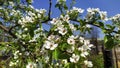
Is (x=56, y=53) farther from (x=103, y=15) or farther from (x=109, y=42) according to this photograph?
(x=103, y=15)

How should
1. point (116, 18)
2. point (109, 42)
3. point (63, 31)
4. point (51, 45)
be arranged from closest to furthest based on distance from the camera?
1. point (51, 45)
2. point (63, 31)
3. point (109, 42)
4. point (116, 18)

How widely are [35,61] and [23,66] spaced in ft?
0.97

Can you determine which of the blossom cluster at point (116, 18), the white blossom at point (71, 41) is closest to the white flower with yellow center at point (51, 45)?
the white blossom at point (71, 41)

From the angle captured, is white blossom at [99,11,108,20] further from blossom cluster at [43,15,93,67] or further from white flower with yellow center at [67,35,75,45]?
white flower with yellow center at [67,35,75,45]

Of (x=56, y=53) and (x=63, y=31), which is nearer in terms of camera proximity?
(x=56, y=53)

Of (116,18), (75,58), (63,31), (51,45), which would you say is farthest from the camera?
(116,18)

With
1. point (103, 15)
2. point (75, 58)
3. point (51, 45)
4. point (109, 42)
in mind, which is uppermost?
point (103, 15)

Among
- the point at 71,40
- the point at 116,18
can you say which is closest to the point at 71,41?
the point at 71,40

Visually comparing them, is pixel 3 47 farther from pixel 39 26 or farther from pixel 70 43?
pixel 70 43

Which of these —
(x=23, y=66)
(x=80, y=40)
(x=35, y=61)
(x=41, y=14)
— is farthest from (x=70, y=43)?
(x=41, y=14)

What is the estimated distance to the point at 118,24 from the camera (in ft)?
12.5

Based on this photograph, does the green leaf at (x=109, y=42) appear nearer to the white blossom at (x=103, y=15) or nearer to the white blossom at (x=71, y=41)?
the white blossom at (x=71, y=41)

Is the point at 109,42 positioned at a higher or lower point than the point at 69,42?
higher

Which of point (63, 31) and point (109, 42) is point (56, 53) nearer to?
point (63, 31)
